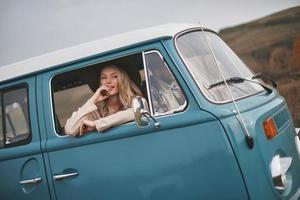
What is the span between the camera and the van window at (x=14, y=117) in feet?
11.3

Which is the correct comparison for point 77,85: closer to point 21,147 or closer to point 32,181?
point 21,147

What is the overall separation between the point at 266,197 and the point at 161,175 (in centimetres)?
77

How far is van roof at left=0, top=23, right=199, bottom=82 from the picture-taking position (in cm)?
298

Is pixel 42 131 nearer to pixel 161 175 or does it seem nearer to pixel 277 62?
pixel 161 175

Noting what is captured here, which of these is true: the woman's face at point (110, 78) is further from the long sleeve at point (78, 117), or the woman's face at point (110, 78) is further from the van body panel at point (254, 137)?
the van body panel at point (254, 137)

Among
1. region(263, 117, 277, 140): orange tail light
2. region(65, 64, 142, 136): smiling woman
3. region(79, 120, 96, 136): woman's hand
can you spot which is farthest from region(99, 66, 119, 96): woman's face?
region(263, 117, 277, 140): orange tail light

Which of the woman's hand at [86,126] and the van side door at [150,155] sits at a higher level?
the woman's hand at [86,126]

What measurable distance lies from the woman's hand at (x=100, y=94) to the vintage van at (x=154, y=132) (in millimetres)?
203

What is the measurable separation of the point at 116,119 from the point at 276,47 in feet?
48.0

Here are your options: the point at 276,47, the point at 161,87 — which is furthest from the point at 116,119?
the point at 276,47

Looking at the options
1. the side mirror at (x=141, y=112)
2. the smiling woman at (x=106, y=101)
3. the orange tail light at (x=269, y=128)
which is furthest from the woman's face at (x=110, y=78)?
the orange tail light at (x=269, y=128)

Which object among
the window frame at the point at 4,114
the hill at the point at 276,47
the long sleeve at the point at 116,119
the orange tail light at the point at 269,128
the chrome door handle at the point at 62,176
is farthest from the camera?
the hill at the point at 276,47

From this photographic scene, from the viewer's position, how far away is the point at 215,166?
2.63m

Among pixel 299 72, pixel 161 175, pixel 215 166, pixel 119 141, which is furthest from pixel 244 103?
pixel 299 72
